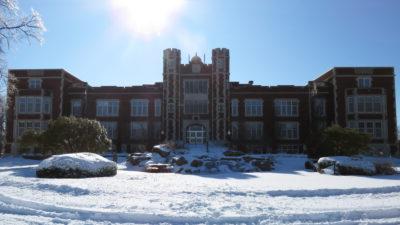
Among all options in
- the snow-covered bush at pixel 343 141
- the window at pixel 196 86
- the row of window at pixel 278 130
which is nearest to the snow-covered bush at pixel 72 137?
the snow-covered bush at pixel 343 141

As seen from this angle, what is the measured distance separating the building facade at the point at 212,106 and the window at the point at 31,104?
0.36 feet

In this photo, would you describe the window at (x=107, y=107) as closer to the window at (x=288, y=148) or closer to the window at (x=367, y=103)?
the window at (x=288, y=148)

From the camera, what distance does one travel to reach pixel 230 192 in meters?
13.7

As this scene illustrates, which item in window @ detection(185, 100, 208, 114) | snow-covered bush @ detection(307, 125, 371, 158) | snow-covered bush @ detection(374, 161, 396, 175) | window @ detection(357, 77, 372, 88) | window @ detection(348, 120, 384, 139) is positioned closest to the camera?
snow-covered bush @ detection(374, 161, 396, 175)

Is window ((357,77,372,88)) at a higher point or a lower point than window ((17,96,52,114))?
higher

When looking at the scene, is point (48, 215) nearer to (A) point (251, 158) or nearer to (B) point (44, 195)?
(B) point (44, 195)

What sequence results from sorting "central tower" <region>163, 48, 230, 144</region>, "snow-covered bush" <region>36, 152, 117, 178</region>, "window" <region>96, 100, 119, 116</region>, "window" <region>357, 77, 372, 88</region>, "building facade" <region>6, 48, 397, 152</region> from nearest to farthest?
"snow-covered bush" <region>36, 152, 117, 178</region>, "building facade" <region>6, 48, 397, 152</region>, "window" <region>357, 77, 372, 88</region>, "central tower" <region>163, 48, 230, 144</region>, "window" <region>96, 100, 119, 116</region>

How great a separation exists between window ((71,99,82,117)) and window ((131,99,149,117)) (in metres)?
5.97

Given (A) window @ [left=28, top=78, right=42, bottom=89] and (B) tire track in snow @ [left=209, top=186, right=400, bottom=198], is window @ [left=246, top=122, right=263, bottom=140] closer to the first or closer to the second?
(A) window @ [left=28, top=78, right=42, bottom=89]

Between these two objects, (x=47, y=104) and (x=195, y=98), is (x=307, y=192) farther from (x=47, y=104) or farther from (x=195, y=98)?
(x=47, y=104)

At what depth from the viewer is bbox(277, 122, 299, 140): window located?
4834 centimetres

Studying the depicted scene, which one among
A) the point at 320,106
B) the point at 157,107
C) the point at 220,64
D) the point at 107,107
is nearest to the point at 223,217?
the point at 220,64

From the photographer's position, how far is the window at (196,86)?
47.5 meters

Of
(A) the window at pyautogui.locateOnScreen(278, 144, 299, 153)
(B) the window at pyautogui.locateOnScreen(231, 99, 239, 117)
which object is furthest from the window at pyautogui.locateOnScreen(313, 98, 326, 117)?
(B) the window at pyautogui.locateOnScreen(231, 99, 239, 117)
